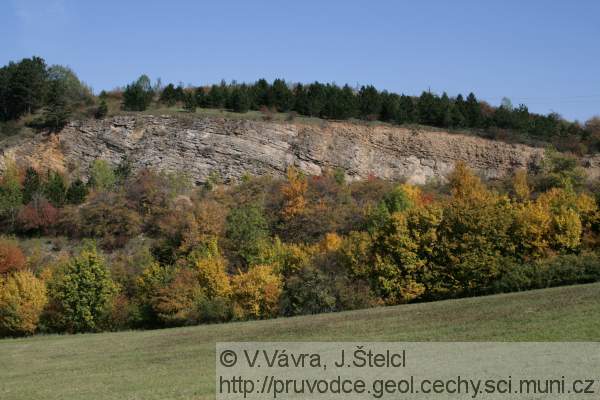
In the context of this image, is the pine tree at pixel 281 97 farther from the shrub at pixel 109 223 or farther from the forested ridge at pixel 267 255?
the shrub at pixel 109 223

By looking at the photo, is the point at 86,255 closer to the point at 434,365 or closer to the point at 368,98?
the point at 434,365

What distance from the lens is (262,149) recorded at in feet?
293

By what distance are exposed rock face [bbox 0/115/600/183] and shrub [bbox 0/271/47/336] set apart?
32267mm

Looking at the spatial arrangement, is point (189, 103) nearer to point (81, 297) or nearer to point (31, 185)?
point (31, 185)

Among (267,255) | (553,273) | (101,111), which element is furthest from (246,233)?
(101,111)

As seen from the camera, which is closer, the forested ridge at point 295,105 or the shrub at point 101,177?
the shrub at point 101,177

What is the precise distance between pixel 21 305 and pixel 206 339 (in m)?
27.1

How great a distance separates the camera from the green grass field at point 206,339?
20.3 m

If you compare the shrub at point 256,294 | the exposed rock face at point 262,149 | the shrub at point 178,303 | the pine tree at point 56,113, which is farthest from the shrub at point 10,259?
the pine tree at point 56,113

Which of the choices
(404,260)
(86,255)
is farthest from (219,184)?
(404,260)

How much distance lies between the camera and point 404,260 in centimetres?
5272

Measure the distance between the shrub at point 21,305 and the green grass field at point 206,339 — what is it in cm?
1267

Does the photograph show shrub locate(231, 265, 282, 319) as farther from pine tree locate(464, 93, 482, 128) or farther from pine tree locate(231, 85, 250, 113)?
pine tree locate(464, 93, 482, 128)

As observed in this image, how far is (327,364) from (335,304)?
28876 mm
